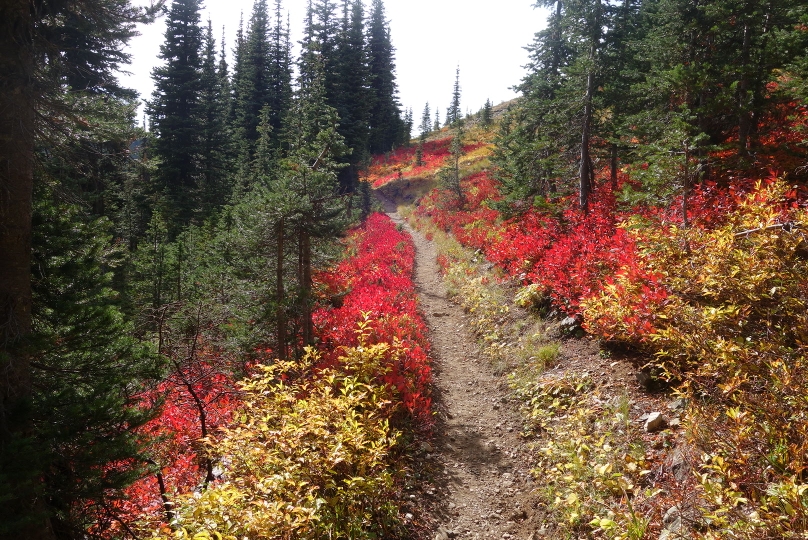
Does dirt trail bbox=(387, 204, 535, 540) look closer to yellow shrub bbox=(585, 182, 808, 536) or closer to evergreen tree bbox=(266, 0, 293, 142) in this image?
yellow shrub bbox=(585, 182, 808, 536)

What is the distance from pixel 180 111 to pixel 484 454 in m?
28.1

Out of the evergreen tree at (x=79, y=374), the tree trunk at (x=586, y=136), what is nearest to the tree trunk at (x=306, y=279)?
the evergreen tree at (x=79, y=374)

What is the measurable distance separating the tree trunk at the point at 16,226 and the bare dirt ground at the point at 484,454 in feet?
17.4

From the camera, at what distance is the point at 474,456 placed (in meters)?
8.03

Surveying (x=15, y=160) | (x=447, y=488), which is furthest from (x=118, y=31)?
(x=447, y=488)

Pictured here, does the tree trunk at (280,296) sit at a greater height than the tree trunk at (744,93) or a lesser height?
lesser

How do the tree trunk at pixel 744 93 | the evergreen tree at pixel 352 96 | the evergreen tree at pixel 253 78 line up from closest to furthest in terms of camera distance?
1. the tree trunk at pixel 744 93
2. the evergreen tree at pixel 352 96
3. the evergreen tree at pixel 253 78

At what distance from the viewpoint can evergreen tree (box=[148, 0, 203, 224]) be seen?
2472 cm

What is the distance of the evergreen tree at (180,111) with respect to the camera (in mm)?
24719

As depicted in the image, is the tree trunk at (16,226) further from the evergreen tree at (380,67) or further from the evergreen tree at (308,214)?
the evergreen tree at (380,67)

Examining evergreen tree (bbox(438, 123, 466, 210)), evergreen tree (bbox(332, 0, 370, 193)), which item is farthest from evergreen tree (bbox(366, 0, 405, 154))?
evergreen tree (bbox(438, 123, 466, 210))

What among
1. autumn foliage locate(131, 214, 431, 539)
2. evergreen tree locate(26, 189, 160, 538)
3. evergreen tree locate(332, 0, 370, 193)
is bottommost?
autumn foliage locate(131, 214, 431, 539)

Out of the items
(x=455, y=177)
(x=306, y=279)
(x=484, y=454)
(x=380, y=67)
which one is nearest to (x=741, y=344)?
(x=484, y=454)

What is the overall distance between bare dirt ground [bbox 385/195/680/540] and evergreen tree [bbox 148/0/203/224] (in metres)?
21.2
